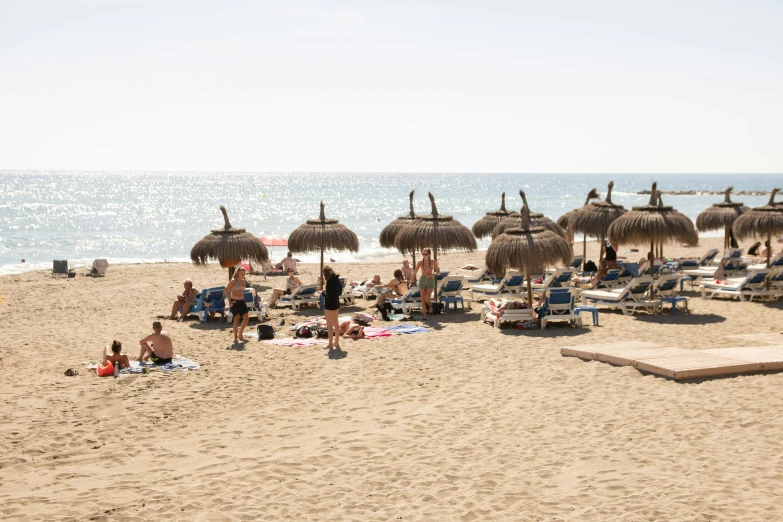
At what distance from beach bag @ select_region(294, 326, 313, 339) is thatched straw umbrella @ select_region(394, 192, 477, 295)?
2.90 metres

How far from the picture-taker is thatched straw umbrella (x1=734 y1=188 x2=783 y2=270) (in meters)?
14.5

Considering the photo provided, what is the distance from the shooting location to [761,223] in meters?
14.6

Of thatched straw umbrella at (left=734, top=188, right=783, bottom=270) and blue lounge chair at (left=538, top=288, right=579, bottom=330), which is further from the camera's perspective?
thatched straw umbrella at (left=734, top=188, right=783, bottom=270)

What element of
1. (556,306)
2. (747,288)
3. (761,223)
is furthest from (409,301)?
(761,223)

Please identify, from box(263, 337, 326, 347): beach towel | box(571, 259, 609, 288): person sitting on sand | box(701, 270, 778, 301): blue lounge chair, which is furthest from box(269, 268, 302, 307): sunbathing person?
box(701, 270, 778, 301): blue lounge chair

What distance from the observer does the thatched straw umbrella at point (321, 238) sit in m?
14.5

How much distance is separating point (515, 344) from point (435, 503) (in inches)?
208

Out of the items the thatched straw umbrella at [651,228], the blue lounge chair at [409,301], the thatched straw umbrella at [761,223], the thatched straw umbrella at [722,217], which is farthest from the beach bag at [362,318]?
the thatched straw umbrella at [722,217]

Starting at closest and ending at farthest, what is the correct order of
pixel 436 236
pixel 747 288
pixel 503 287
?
pixel 436 236 < pixel 503 287 < pixel 747 288

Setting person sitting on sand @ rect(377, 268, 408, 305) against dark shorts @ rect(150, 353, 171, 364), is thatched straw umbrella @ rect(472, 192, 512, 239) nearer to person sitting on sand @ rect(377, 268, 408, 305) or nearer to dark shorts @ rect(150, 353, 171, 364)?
person sitting on sand @ rect(377, 268, 408, 305)

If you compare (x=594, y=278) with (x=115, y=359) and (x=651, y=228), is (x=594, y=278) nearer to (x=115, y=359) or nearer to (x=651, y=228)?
(x=651, y=228)

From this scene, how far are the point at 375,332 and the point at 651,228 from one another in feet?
16.8

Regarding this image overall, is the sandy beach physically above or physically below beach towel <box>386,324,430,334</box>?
below

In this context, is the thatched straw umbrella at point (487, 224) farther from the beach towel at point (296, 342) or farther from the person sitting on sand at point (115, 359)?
the person sitting on sand at point (115, 359)
